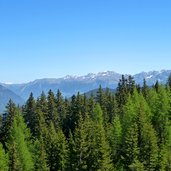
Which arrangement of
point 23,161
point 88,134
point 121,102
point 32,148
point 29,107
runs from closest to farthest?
point 88,134, point 23,161, point 32,148, point 29,107, point 121,102

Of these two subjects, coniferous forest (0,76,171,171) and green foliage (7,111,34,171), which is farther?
green foliage (7,111,34,171)

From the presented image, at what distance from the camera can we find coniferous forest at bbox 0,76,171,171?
238 ft

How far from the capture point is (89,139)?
243 ft

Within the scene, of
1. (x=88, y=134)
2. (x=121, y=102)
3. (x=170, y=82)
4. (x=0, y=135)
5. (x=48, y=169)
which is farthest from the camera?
(x=170, y=82)

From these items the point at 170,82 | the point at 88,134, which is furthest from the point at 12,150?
the point at 170,82

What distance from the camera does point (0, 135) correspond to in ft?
371

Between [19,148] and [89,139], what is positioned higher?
[89,139]

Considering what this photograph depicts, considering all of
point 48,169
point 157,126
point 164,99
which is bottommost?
point 48,169

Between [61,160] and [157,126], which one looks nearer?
[61,160]

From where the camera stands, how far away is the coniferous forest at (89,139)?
72.6 metres

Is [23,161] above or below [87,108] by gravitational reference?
below

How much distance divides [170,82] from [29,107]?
2550 inches

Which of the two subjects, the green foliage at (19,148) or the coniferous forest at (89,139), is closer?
the coniferous forest at (89,139)

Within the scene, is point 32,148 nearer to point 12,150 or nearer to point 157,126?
point 12,150
